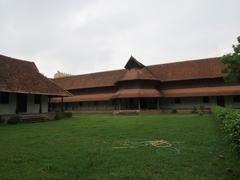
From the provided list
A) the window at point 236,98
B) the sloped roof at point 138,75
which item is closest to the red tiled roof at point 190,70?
the sloped roof at point 138,75

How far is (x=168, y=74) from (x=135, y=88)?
5.96 metres

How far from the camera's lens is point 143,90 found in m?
36.6

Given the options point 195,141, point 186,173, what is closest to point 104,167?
point 186,173

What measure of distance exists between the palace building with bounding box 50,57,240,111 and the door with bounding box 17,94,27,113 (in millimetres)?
14061

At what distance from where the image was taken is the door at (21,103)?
963 inches

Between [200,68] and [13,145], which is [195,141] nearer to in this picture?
[13,145]

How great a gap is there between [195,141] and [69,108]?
38.4m

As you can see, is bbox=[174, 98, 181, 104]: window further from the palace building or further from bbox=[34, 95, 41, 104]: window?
bbox=[34, 95, 41, 104]: window

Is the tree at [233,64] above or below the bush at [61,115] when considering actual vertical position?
above

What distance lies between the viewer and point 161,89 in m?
40.0

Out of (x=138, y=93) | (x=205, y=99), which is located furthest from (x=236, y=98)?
(x=138, y=93)

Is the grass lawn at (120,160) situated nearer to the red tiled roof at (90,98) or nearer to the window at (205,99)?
the window at (205,99)

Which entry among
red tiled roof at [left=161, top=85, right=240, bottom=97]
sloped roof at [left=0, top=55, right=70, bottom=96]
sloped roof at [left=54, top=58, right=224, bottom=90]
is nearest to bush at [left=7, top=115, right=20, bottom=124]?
sloped roof at [left=0, top=55, right=70, bottom=96]

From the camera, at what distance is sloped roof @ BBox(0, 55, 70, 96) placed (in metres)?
22.2
